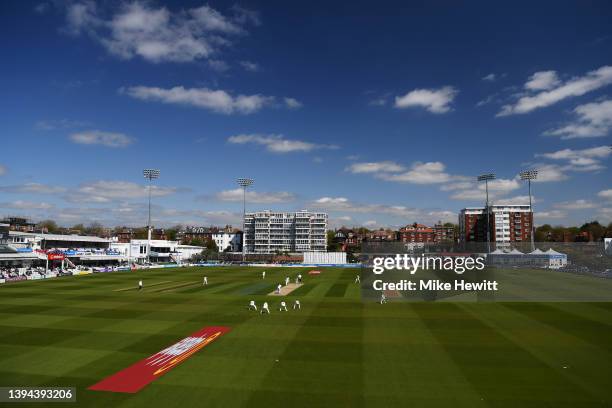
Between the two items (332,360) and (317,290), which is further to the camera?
(317,290)

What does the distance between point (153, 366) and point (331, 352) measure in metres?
8.86

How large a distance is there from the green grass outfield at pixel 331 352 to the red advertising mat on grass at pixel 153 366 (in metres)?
0.49

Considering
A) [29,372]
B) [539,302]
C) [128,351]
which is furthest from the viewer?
[539,302]

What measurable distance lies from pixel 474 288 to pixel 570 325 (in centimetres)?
1119

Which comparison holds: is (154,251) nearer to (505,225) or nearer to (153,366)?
(153,366)

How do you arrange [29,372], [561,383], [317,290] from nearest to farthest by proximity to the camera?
1. [561,383]
2. [29,372]
3. [317,290]

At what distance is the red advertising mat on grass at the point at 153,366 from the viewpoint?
16.4 meters

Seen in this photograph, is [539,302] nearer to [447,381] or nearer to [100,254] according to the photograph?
[447,381]

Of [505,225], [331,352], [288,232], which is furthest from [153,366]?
[505,225]

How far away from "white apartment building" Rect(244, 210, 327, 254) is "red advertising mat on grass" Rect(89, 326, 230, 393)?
465 ft

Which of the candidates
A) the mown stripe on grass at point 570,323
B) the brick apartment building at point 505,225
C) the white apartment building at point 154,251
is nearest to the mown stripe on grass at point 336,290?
the mown stripe on grass at point 570,323

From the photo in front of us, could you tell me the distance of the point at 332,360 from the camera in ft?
65.4

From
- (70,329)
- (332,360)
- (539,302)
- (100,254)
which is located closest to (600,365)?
(332,360)

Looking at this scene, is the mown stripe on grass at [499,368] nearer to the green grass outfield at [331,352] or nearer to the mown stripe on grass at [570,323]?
the green grass outfield at [331,352]
